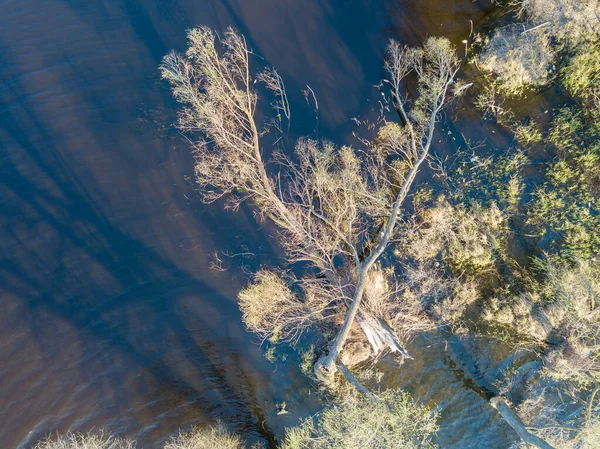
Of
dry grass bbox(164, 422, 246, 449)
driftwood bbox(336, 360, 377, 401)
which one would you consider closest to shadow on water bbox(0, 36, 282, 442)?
dry grass bbox(164, 422, 246, 449)

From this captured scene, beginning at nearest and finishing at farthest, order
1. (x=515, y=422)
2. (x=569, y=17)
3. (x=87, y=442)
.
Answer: (x=569, y=17) < (x=515, y=422) < (x=87, y=442)

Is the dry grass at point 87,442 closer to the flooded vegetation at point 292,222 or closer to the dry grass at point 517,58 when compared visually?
the flooded vegetation at point 292,222

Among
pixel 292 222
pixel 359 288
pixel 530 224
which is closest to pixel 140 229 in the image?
pixel 292 222

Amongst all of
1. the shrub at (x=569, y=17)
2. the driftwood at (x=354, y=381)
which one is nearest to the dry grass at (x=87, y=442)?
the driftwood at (x=354, y=381)

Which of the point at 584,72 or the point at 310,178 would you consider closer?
the point at 584,72

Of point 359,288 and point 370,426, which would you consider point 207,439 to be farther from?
point 359,288

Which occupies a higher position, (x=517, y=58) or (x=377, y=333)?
(x=517, y=58)

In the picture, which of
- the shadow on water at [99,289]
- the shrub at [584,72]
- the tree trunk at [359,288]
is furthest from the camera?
the shadow on water at [99,289]

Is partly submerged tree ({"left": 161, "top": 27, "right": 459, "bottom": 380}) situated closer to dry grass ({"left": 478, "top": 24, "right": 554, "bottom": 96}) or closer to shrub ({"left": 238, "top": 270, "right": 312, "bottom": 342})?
shrub ({"left": 238, "top": 270, "right": 312, "bottom": 342})

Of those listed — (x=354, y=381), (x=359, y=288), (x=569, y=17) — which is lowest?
(x=354, y=381)
